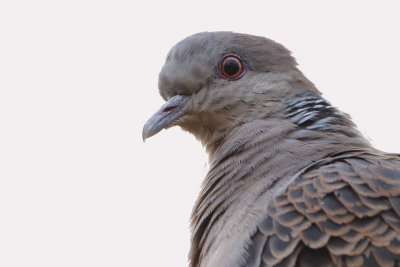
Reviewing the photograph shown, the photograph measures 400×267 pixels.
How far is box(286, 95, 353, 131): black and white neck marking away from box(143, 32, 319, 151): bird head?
0.09 meters

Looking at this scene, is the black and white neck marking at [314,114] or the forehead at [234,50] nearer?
the black and white neck marking at [314,114]

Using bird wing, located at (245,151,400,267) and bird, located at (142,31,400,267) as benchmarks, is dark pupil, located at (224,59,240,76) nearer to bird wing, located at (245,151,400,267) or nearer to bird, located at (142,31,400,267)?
bird, located at (142,31,400,267)

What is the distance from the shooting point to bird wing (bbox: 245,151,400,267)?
2.63 meters

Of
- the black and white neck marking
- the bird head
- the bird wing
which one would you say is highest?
the bird head

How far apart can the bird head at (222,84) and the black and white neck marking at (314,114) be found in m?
0.09

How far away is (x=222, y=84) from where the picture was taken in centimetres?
420

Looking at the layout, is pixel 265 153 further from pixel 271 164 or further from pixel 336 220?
pixel 336 220

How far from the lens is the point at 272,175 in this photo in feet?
10.9

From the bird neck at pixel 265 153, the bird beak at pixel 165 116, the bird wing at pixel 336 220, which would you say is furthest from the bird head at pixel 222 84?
the bird wing at pixel 336 220

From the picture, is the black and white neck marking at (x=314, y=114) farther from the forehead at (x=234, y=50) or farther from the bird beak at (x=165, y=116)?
the bird beak at (x=165, y=116)

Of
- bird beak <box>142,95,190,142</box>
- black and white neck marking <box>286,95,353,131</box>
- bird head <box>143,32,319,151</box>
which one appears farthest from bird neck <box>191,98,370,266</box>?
bird beak <box>142,95,190,142</box>

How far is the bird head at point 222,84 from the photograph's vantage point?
409 cm

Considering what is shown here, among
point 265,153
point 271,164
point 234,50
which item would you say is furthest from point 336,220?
point 234,50

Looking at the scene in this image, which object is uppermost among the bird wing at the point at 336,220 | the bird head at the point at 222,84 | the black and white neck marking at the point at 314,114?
the bird head at the point at 222,84
